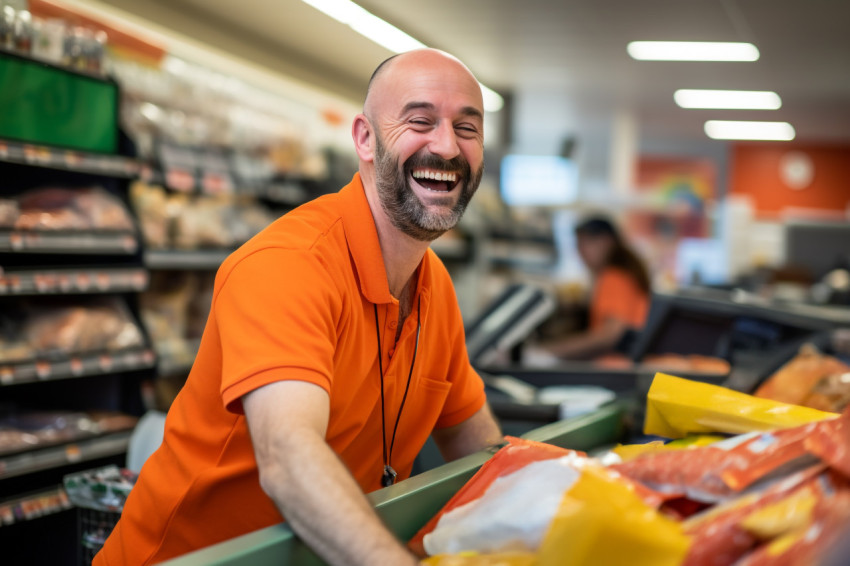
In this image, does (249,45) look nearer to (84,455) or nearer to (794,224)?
(84,455)

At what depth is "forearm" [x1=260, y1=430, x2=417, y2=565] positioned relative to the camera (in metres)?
0.94

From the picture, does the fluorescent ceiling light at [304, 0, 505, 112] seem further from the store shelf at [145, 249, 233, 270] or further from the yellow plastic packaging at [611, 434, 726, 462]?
the yellow plastic packaging at [611, 434, 726, 462]

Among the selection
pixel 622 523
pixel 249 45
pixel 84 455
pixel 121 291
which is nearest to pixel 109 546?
pixel 622 523

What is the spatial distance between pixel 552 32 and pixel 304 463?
20.0ft

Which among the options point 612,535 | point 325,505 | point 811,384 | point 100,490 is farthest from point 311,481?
point 811,384

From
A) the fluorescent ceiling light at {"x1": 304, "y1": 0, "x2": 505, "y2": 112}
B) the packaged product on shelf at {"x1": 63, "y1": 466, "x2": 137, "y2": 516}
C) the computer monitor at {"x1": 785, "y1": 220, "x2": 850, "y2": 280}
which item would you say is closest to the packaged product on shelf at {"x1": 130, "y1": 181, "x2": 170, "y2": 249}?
the fluorescent ceiling light at {"x1": 304, "y1": 0, "x2": 505, "y2": 112}

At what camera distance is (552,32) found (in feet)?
21.4

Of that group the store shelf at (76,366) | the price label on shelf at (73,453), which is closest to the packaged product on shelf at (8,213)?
the store shelf at (76,366)

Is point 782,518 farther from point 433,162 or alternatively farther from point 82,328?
point 82,328

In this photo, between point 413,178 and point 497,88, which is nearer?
point 413,178

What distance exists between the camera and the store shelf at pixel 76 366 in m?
3.18

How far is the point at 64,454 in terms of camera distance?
331 centimetres

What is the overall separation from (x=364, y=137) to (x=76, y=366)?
238cm

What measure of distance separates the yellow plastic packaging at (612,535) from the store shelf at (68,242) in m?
2.94
